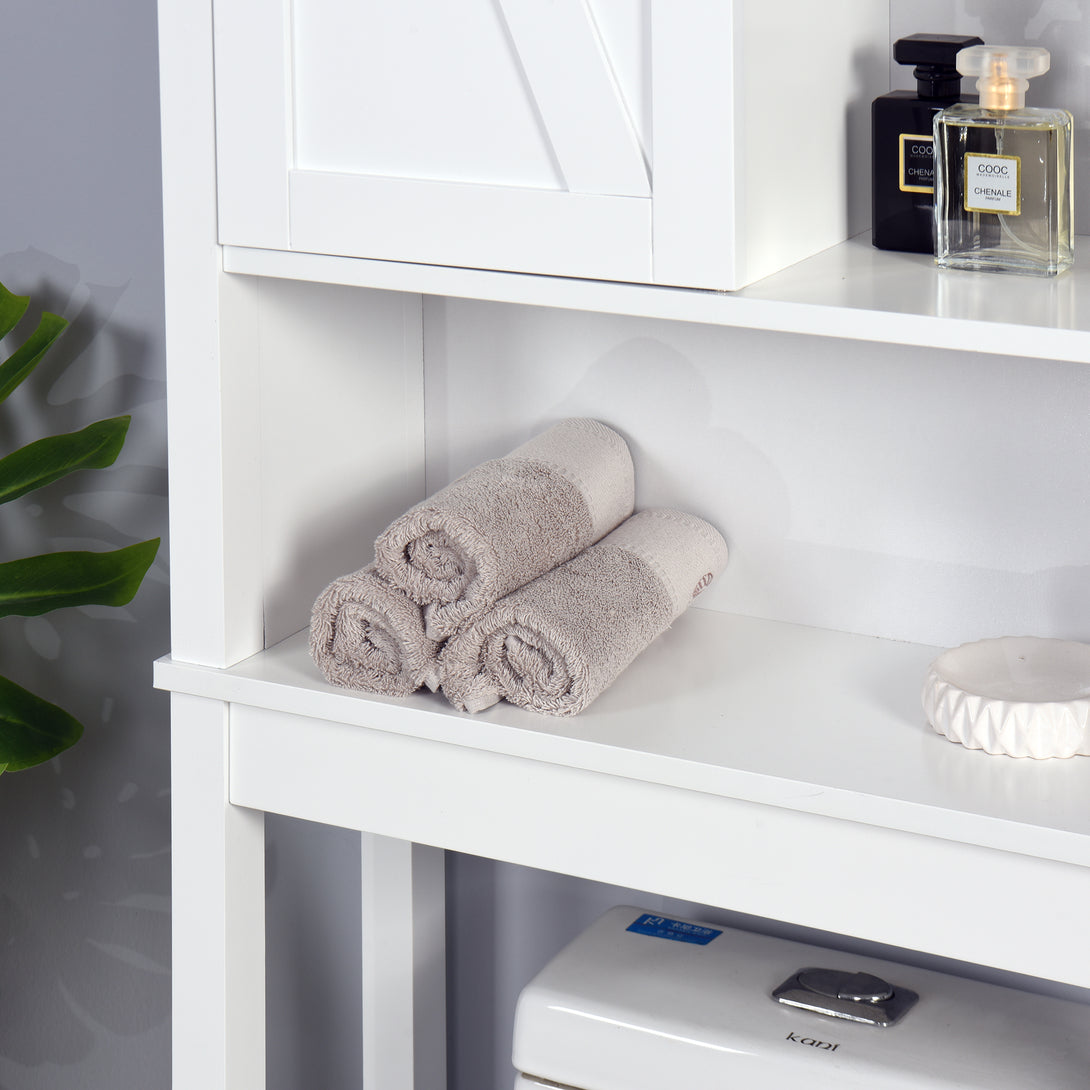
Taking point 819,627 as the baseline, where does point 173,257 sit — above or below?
above

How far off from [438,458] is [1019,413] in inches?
19.1

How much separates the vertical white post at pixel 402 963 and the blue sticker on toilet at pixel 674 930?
0.24 metres

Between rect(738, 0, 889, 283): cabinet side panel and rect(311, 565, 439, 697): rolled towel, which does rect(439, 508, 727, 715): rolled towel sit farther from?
rect(738, 0, 889, 283): cabinet side panel

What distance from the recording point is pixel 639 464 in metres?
1.25

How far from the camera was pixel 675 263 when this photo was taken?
0.91 m

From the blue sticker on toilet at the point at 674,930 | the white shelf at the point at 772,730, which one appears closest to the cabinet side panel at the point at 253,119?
the white shelf at the point at 772,730

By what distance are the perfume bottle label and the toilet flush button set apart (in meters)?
0.59

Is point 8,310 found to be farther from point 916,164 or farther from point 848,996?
point 848,996

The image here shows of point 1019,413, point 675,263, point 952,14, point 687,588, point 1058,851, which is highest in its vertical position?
point 952,14

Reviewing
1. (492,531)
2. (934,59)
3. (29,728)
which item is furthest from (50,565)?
(934,59)

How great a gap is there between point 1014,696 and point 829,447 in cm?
25

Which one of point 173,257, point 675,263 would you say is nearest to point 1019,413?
point 675,263

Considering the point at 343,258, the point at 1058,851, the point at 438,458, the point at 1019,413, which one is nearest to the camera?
the point at 1058,851

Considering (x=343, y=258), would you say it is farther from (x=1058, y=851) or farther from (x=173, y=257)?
(x=1058, y=851)
